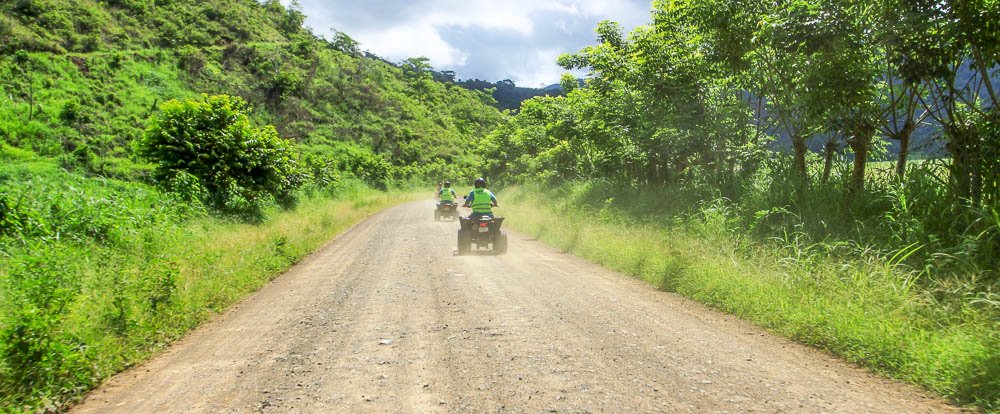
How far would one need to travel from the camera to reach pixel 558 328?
5.42 metres

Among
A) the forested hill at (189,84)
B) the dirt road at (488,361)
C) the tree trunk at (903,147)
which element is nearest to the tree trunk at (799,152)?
the tree trunk at (903,147)

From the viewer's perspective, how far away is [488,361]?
440 centimetres

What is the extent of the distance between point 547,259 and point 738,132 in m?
6.09

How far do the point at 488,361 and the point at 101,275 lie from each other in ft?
17.8

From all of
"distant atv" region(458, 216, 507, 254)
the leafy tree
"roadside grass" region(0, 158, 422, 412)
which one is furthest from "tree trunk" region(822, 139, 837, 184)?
the leafy tree

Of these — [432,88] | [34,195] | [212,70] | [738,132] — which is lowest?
[34,195]

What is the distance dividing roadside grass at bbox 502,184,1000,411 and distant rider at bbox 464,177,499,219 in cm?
319

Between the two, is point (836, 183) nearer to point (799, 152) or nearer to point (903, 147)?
point (903, 147)

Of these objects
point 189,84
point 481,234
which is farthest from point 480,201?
point 189,84

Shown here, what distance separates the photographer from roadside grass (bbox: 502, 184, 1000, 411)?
4000 millimetres

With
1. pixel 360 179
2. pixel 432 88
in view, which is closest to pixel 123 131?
pixel 360 179

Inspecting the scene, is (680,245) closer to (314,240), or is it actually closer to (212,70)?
(314,240)

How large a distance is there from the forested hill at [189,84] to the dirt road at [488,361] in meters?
28.1

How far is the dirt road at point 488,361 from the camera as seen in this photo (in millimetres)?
3611
